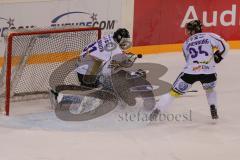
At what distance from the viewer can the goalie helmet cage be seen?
22.1 feet

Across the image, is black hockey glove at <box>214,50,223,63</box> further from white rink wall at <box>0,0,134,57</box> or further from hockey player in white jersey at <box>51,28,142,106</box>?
white rink wall at <box>0,0,134,57</box>

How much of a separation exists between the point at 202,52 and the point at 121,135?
102cm

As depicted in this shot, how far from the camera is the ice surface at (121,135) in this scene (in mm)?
5805

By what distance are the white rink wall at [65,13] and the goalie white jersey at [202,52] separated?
2183 mm

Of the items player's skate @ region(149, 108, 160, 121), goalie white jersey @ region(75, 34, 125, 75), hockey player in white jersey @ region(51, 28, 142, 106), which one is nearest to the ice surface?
player's skate @ region(149, 108, 160, 121)

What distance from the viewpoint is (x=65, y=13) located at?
8305 millimetres

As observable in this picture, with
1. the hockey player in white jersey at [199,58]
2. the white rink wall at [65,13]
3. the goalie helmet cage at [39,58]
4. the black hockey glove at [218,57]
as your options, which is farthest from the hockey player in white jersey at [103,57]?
the white rink wall at [65,13]

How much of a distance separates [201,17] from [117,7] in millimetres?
1209

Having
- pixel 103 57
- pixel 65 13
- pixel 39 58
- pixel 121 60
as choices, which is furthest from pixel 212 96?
pixel 65 13

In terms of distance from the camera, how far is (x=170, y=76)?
8.19 m

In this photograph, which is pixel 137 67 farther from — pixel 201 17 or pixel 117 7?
pixel 201 17

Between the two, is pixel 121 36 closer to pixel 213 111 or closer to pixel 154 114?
pixel 154 114

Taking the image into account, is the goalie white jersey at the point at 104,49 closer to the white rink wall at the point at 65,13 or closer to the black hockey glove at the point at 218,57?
the black hockey glove at the point at 218,57

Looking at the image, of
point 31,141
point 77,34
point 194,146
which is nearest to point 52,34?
point 77,34
